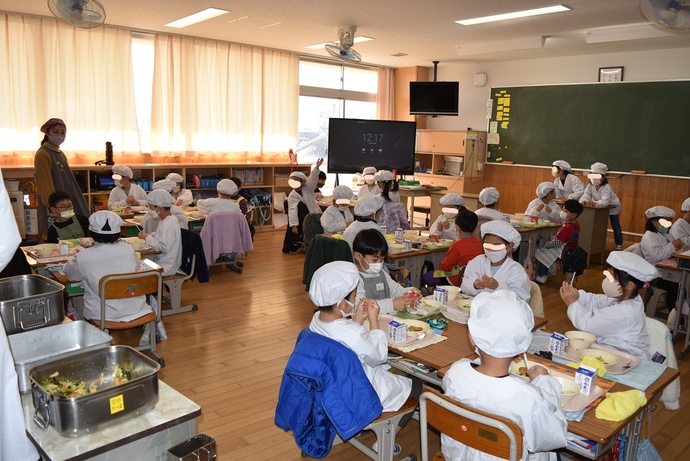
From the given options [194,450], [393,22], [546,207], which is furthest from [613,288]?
[393,22]

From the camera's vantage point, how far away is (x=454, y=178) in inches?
441

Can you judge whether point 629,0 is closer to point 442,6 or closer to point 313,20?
point 442,6

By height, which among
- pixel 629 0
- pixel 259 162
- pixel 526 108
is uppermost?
pixel 629 0

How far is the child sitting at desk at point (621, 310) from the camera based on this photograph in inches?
118

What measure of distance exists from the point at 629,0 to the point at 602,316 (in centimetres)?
449

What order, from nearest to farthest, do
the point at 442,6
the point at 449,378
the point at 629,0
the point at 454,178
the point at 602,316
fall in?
the point at 449,378
the point at 602,316
the point at 629,0
the point at 442,6
the point at 454,178

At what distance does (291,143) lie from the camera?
424 inches

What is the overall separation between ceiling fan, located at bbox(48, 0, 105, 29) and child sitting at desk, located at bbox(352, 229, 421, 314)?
3.39 meters

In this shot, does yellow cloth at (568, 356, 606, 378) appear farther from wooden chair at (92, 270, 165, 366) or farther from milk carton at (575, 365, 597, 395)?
wooden chair at (92, 270, 165, 366)

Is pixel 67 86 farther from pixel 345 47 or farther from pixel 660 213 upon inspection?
pixel 660 213

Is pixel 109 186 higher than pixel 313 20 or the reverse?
the reverse

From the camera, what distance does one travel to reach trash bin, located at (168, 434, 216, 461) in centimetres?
184

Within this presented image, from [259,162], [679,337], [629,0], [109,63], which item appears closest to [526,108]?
[629,0]

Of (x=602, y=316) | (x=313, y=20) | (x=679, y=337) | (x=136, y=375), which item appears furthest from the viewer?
(x=313, y=20)
